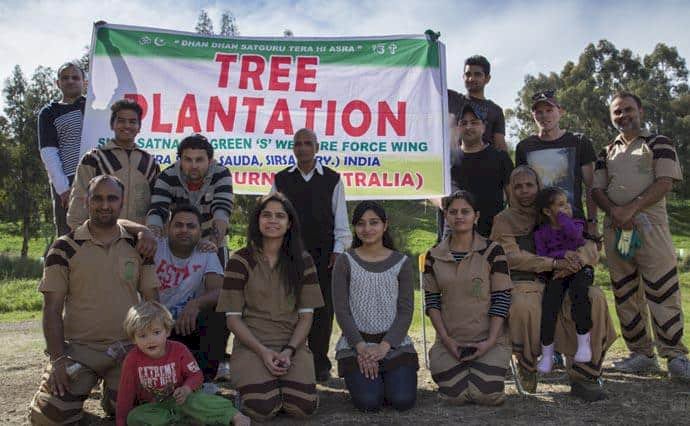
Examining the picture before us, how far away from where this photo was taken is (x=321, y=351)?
17.3 ft

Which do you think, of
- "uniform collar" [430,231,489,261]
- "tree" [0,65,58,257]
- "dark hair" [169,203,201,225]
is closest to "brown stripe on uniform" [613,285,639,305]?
"uniform collar" [430,231,489,261]

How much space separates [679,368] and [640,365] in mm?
405

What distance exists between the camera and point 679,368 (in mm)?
4887

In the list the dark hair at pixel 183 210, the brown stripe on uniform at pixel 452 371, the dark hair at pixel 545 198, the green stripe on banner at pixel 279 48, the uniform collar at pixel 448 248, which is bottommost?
the brown stripe on uniform at pixel 452 371

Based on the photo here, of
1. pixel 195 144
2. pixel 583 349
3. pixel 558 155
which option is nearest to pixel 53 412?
pixel 195 144

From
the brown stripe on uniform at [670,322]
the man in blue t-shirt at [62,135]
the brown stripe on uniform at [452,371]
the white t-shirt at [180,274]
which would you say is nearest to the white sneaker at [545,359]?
the brown stripe on uniform at [452,371]

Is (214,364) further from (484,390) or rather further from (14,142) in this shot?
(14,142)

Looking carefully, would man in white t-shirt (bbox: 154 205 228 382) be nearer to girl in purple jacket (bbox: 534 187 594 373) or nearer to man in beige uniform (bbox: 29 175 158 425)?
man in beige uniform (bbox: 29 175 158 425)

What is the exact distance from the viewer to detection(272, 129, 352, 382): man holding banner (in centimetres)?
517

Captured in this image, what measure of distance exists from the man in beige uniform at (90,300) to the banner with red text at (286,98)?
2001 mm

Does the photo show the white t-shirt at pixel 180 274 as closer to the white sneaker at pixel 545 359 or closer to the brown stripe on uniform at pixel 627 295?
the white sneaker at pixel 545 359

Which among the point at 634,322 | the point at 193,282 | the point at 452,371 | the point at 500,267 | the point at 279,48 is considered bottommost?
the point at 452,371

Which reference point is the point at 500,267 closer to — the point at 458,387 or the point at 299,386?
the point at 458,387

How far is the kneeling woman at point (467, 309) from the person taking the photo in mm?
4312
